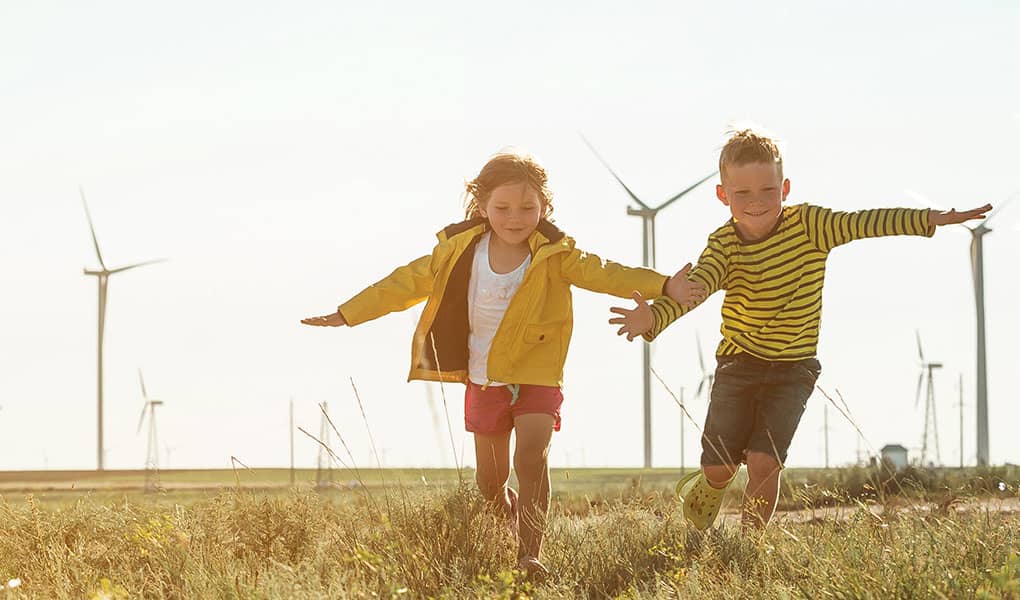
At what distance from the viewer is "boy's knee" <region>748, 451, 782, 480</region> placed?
21.9 feet

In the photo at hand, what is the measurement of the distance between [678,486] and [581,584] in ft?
6.11

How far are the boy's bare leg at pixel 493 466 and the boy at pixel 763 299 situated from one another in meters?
1.08

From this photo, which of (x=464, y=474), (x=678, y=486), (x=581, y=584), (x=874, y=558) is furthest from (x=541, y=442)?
(x=874, y=558)

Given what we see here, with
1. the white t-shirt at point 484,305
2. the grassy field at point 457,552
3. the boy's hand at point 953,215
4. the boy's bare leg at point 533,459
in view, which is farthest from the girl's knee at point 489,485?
the boy's hand at point 953,215

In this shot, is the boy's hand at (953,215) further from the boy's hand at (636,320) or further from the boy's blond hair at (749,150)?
the boy's hand at (636,320)

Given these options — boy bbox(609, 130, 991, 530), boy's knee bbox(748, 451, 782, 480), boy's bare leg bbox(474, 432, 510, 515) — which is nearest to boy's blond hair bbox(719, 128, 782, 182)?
boy bbox(609, 130, 991, 530)

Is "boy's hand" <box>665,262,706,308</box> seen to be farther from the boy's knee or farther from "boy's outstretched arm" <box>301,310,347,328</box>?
"boy's outstretched arm" <box>301,310,347,328</box>

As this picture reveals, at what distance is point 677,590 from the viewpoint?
16.6ft

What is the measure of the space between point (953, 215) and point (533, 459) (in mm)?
2394

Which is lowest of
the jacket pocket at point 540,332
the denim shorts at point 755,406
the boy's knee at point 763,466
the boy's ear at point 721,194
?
the boy's knee at point 763,466

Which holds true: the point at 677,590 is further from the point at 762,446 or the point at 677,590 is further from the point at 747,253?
the point at 747,253

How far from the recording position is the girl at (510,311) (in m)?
6.57

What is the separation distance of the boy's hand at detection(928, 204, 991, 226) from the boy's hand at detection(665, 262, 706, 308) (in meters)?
1.20

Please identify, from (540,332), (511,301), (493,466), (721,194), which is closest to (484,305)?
(511,301)
